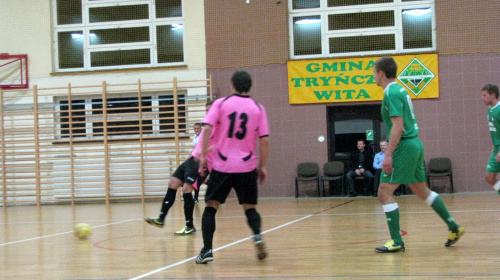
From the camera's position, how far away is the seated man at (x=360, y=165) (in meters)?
14.6

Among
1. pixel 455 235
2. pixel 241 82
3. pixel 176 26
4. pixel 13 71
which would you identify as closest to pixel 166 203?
pixel 241 82

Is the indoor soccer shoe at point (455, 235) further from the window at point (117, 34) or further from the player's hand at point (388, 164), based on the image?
the window at point (117, 34)

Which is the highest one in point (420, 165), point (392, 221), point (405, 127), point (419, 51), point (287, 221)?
point (419, 51)

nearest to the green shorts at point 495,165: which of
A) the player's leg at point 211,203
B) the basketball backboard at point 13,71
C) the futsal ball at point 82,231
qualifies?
the player's leg at point 211,203

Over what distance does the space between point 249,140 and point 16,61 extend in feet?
43.7

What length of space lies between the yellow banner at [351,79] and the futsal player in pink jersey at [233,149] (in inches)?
420

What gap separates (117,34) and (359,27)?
6.27m

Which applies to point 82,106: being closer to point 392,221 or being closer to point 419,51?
point 419,51

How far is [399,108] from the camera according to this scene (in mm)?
4859

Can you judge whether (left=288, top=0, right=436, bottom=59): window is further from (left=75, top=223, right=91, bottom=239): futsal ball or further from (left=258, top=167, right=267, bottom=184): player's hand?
(left=258, top=167, right=267, bottom=184): player's hand

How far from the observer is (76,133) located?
1566 cm

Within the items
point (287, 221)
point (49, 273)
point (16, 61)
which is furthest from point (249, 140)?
point (16, 61)

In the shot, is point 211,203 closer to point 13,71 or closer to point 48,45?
point 48,45

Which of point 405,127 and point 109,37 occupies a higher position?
point 109,37
